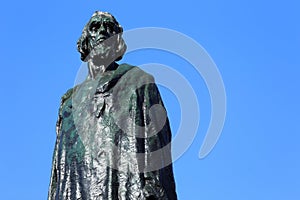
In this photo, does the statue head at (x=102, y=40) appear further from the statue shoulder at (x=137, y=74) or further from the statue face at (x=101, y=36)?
the statue shoulder at (x=137, y=74)

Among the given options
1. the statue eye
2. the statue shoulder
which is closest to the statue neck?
the statue shoulder

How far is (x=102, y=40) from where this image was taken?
986 cm

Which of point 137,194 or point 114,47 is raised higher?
point 114,47

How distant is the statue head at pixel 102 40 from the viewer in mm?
9859

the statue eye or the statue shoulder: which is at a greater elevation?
the statue eye

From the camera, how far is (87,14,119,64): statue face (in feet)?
32.3

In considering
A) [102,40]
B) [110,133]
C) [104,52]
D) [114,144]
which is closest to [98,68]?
[104,52]

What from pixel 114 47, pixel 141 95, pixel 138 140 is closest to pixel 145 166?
pixel 138 140

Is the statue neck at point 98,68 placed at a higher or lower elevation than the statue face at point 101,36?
lower

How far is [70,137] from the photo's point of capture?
31.1 feet

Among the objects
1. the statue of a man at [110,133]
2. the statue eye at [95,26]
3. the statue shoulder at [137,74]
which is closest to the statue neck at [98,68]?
the statue of a man at [110,133]

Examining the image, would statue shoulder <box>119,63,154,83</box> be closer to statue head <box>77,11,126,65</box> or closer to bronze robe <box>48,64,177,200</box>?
bronze robe <box>48,64,177,200</box>

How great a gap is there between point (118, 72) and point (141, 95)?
1.76ft

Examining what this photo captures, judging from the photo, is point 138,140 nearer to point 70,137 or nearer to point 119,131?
point 119,131
